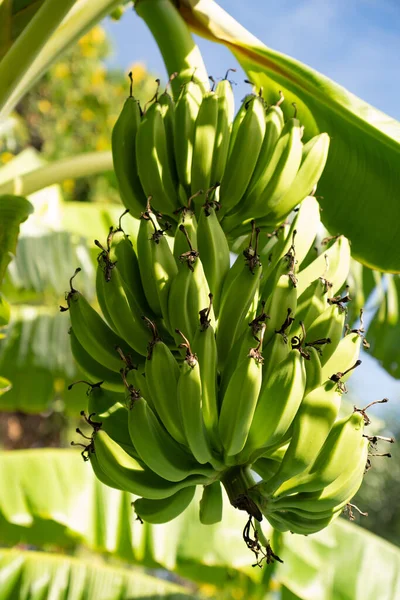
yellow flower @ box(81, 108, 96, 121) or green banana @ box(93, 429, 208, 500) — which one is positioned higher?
yellow flower @ box(81, 108, 96, 121)

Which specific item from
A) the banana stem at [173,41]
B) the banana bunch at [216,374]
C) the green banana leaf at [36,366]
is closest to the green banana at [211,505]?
the banana bunch at [216,374]

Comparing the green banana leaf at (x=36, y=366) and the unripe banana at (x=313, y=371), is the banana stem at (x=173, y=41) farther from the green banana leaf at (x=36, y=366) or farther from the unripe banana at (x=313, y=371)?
the green banana leaf at (x=36, y=366)

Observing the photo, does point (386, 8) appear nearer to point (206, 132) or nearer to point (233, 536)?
point (206, 132)

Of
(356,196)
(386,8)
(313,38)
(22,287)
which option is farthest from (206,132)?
(22,287)

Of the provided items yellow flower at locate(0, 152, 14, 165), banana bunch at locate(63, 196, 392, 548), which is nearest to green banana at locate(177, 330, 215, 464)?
banana bunch at locate(63, 196, 392, 548)

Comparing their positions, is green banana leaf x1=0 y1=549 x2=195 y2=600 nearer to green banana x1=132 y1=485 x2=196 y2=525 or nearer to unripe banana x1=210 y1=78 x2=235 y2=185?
green banana x1=132 y1=485 x2=196 y2=525

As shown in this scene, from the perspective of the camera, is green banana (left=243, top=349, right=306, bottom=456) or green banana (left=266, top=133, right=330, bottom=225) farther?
green banana (left=266, top=133, right=330, bottom=225)
